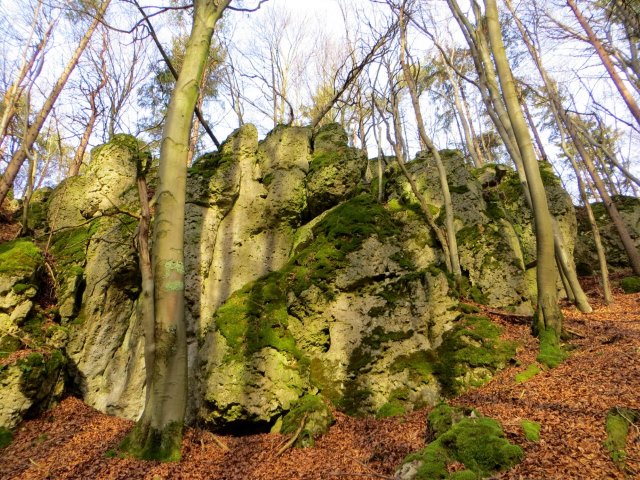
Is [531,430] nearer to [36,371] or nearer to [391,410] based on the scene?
[391,410]

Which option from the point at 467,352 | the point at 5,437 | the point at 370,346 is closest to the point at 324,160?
the point at 370,346

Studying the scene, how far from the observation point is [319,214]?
9906 millimetres

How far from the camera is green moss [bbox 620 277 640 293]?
42.3 feet

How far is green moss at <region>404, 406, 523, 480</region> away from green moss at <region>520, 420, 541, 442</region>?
0.75 feet

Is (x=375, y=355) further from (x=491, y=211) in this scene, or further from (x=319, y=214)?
(x=491, y=211)

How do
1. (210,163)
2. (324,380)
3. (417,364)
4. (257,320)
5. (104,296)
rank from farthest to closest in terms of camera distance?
(210,163) < (104,296) < (257,320) < (324,380) < (417,364)

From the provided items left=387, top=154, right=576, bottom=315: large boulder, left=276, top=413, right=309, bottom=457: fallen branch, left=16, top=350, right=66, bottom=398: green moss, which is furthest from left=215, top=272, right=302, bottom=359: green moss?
left=387, top=154, right=576, bottom=315: large boulder

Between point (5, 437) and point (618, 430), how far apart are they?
328 inches

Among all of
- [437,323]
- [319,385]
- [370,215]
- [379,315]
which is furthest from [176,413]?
[370,215]

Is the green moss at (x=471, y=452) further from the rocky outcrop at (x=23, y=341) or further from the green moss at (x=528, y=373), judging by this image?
the rocky outcrop at (x=23, y=341)

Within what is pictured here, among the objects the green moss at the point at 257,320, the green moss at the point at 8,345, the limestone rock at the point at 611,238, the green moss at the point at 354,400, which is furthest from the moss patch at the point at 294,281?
the limestone rock at the point at 611,238

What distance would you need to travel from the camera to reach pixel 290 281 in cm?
Answer: 777

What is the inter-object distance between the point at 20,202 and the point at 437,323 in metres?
17.5

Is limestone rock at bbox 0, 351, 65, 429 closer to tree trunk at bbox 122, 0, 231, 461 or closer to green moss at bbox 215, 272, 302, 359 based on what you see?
tree trunk at bbox 122, 0, 231, 461
